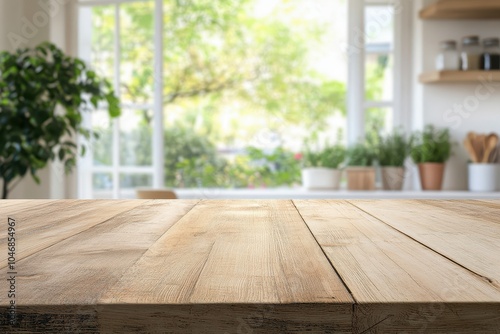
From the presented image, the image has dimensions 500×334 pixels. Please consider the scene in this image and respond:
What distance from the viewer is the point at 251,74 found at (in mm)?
9648

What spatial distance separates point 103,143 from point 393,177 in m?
1.80

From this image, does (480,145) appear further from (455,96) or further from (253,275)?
(253,275)

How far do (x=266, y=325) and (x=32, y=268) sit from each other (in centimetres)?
28

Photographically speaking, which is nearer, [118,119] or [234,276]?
[234,276]

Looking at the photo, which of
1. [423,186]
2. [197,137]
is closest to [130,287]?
[423,186]

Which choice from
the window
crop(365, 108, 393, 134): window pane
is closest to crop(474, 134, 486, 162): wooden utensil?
crop(365, 108, 393, 134): window pane

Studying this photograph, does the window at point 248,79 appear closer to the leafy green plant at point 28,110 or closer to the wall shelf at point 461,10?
the wall shelf at point 461,10

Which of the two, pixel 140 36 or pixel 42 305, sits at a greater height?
pixel 140 36

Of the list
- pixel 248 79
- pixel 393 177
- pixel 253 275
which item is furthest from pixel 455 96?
pixel 248 79

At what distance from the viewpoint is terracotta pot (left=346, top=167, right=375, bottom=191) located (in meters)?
4.17

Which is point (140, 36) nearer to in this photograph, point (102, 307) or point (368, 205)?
point (368, 205)

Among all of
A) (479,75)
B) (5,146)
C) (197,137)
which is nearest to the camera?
(5,146)

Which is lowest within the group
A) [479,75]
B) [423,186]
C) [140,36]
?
[423,186]

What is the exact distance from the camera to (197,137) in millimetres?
9258
